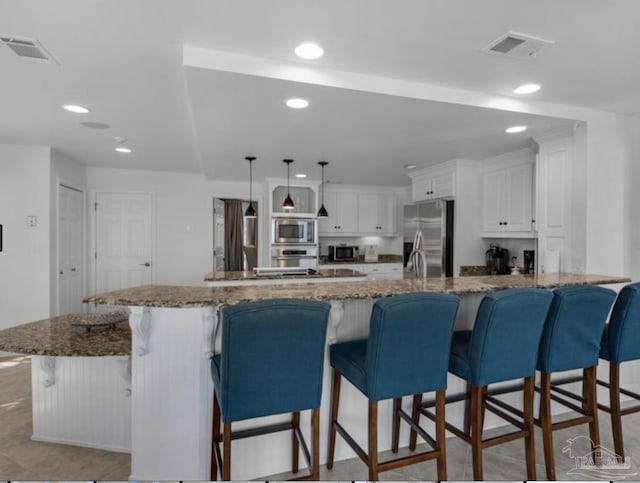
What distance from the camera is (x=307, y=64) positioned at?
2.12 m

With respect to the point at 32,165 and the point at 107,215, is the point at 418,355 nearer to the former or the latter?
the point at 32,165

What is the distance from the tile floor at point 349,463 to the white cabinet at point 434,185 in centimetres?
273

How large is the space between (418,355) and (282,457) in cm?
103

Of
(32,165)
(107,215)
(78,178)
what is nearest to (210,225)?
(107,215)

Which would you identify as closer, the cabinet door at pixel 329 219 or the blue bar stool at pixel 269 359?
the blue bar stool at pixel 269 359

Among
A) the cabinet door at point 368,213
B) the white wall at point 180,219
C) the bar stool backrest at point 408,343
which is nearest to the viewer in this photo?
the bar stool backrest at point 408,343

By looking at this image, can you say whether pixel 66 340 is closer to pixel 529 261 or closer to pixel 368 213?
pixel 529 261

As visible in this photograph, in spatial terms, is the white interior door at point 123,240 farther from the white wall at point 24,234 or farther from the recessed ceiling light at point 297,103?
the recessed ceiling light at point 297,103

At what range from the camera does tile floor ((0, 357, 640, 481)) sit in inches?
78.6

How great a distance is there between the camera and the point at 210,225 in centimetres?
575

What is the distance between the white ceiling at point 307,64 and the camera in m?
1.65

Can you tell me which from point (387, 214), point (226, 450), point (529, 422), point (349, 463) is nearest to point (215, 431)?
point (226, 450)

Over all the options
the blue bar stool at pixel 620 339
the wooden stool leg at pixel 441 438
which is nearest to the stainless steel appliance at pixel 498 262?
the blue bar stool at pixel 620 339

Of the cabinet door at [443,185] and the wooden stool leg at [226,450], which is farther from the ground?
the cabinet door at [443,185]
